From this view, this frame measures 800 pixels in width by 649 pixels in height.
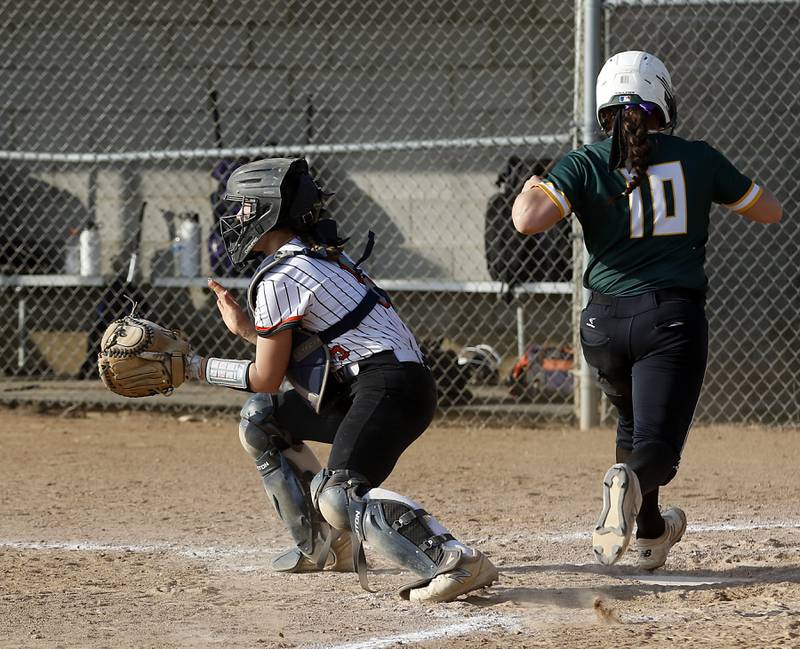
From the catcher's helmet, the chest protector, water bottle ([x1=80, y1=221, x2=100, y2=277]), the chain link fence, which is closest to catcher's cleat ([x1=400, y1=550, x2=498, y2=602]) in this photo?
the chest protector

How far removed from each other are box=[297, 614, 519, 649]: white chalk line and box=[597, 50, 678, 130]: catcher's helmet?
1.59 metres

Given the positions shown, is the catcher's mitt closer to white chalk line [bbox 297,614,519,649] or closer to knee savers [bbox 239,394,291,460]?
knee savers [bbox 239,394,291,460]

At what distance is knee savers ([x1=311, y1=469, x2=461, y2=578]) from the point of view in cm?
347

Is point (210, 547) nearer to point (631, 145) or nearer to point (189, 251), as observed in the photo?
point (631, 145)

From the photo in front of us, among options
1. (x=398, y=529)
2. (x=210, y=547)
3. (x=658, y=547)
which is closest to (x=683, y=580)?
(x=658, y=547)

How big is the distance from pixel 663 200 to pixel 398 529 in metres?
1.28

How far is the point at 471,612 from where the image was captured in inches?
140

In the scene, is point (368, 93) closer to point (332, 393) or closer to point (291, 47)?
point (291, 47)

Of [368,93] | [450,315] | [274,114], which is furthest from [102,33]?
[450,315]

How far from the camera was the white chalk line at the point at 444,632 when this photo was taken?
3.21 metres

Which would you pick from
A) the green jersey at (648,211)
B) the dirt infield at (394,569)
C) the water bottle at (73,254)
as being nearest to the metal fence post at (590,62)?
the dirt infield at (394,569)

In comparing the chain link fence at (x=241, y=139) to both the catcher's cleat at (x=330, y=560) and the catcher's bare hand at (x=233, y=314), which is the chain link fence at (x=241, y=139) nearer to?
the catcher's cleat at (x=330, y=560)

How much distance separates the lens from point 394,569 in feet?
13.9

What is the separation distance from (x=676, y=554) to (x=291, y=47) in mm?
6858
